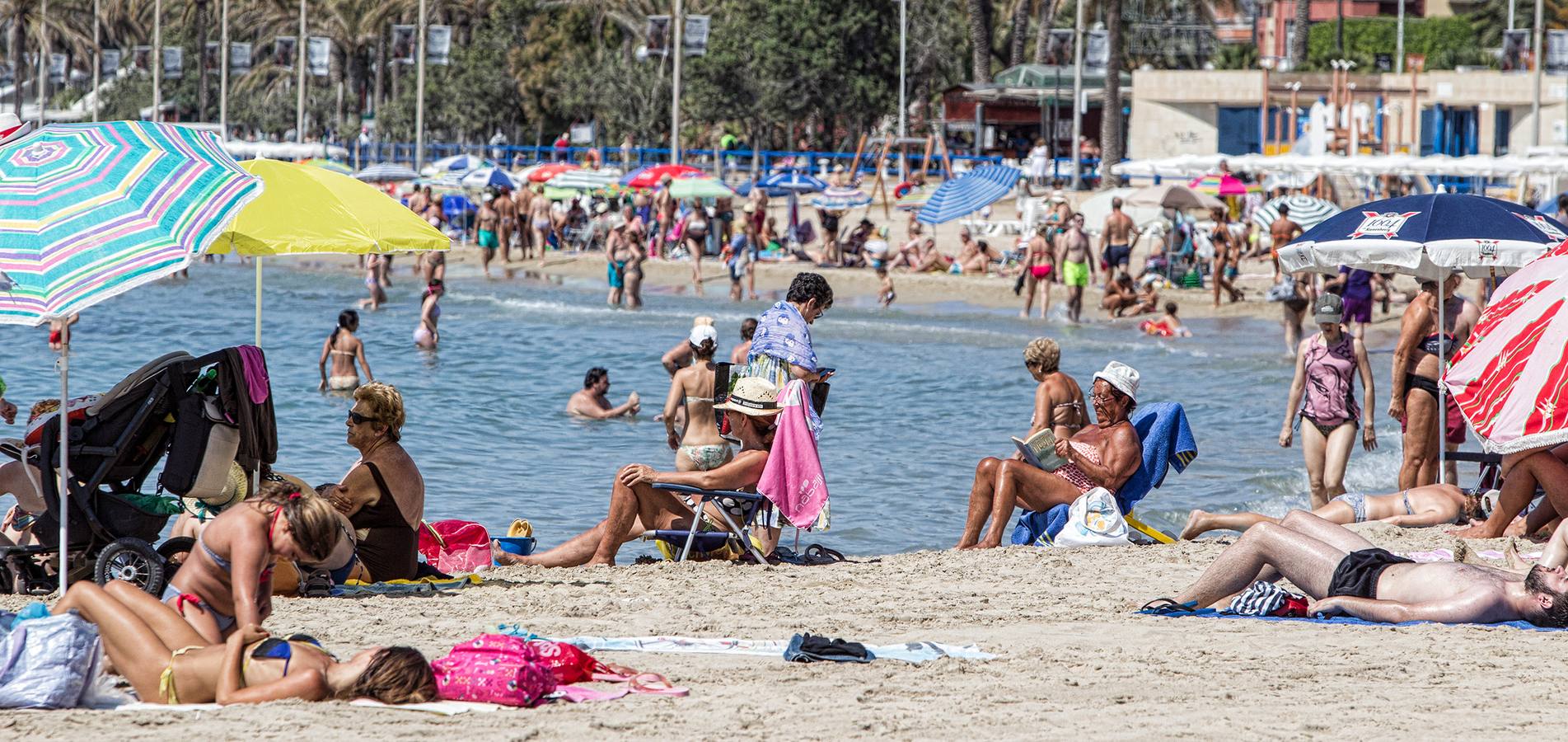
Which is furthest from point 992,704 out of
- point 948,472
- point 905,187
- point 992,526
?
point 905,187

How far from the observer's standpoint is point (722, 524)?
7.74m

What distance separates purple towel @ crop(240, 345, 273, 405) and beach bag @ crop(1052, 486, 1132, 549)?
3.73 m

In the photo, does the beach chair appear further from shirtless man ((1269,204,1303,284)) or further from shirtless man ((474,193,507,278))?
shirtless man ((474,193,507,278))

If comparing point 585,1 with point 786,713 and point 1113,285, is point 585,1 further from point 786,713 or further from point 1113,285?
point 786,713

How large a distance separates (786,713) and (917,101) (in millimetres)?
42960

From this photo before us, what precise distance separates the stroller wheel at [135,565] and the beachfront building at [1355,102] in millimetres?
35190

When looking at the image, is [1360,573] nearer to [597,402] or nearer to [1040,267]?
[597,402]

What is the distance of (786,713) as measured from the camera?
475cm

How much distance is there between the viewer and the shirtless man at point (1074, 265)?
2192cm

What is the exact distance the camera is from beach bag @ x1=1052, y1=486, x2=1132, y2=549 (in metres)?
8.12

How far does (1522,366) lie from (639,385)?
12.2 metres

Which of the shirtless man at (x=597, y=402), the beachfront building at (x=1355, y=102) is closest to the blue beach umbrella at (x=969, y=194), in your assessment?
the shirtless man at (x=597, y=402)

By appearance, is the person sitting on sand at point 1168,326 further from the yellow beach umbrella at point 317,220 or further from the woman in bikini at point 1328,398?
the yellow beach umbrella at point 317,220

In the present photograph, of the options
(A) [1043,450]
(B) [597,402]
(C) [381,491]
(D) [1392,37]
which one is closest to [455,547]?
(C) [381,491]
